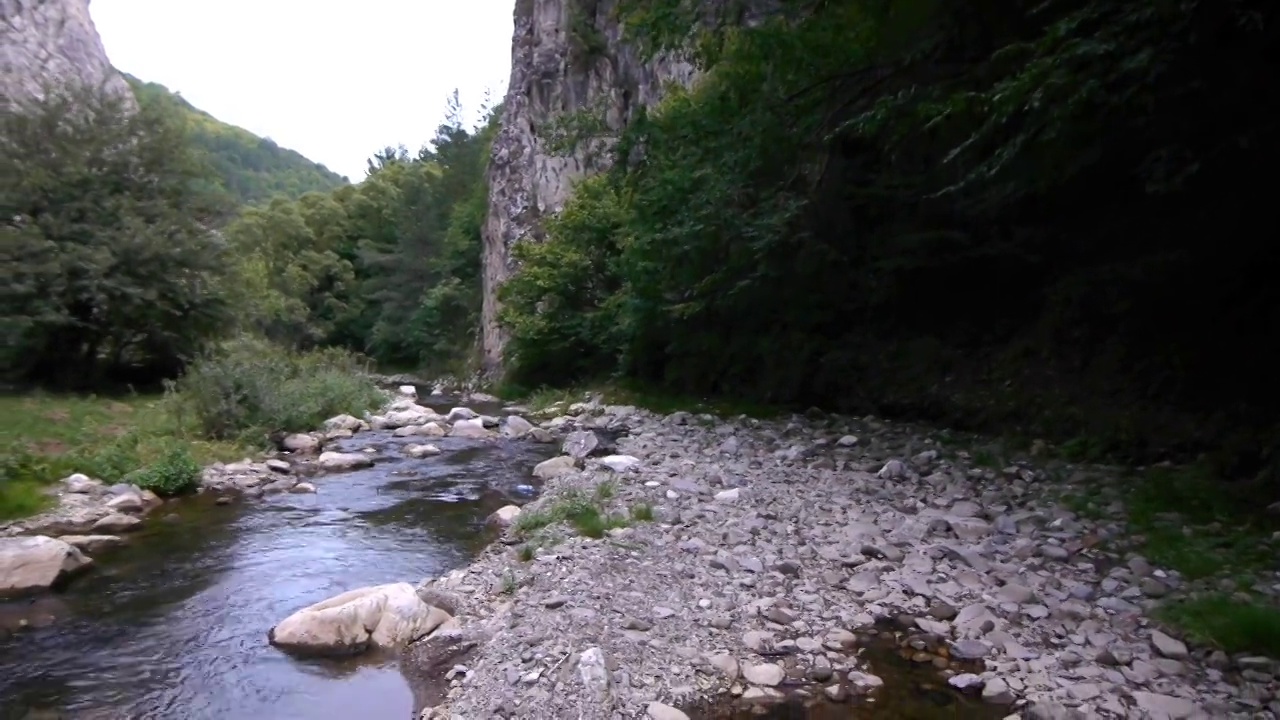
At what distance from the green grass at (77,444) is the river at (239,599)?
136 cm

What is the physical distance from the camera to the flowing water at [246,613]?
5387 mm

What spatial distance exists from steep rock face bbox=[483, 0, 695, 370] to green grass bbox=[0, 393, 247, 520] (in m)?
13.4

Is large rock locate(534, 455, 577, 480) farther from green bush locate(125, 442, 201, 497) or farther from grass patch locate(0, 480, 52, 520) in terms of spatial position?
grass patch locate(0, 480, 52, 520)

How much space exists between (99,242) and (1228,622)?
19.4 meters

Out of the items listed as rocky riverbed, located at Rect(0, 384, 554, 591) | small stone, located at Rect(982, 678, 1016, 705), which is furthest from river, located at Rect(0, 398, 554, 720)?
small stone, located at Rect(982, 678, 1016, 705)

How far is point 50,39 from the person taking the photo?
43.3m

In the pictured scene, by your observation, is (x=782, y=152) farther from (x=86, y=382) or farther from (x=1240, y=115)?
(x=86, y=382)

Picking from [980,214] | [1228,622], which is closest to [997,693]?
[1228,622]

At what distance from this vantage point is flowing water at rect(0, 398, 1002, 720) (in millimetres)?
5387

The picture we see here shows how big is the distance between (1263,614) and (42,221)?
20126 mm

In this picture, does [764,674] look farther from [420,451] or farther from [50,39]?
[50,39]

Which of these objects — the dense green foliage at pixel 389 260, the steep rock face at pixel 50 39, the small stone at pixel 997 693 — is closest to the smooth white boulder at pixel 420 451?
the small stone at pixel 997 693

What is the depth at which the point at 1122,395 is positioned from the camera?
9.38m

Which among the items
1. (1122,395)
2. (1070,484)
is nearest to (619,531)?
(1070,484)
